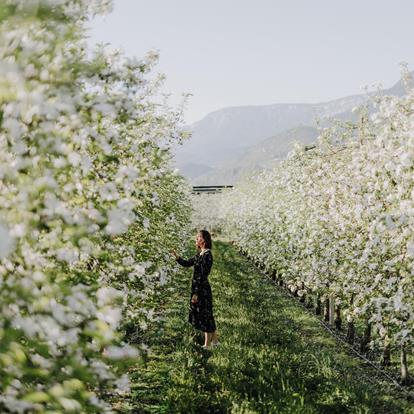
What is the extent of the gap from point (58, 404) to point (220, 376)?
20.4 ft

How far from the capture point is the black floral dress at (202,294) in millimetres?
10711

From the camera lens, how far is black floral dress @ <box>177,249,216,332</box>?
10.7 metres

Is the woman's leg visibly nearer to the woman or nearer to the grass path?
the woman

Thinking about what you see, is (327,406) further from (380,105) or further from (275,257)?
(275,257)

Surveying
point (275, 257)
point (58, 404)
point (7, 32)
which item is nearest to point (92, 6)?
point (7, 32)

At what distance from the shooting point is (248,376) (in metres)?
8.62

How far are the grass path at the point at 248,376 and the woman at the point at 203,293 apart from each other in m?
0.34

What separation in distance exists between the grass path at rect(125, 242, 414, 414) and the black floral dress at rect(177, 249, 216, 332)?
415 millimetres

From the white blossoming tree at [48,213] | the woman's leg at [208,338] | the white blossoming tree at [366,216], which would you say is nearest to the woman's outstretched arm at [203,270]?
the woman's leg at [208,338]

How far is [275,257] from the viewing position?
2014cm

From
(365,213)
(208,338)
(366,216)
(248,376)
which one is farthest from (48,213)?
(208,338)

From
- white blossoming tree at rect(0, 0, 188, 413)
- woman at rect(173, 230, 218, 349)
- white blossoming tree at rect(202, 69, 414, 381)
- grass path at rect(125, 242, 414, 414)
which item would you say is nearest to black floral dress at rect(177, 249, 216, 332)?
woman at rect(173, 230, 218, 349)

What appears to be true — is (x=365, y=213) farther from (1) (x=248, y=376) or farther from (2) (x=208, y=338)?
(2) (x=208, y=338)

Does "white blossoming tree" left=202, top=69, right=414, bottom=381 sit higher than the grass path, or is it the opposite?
"white blossoming tree" left=202, top=69, right=414, bottom=381
